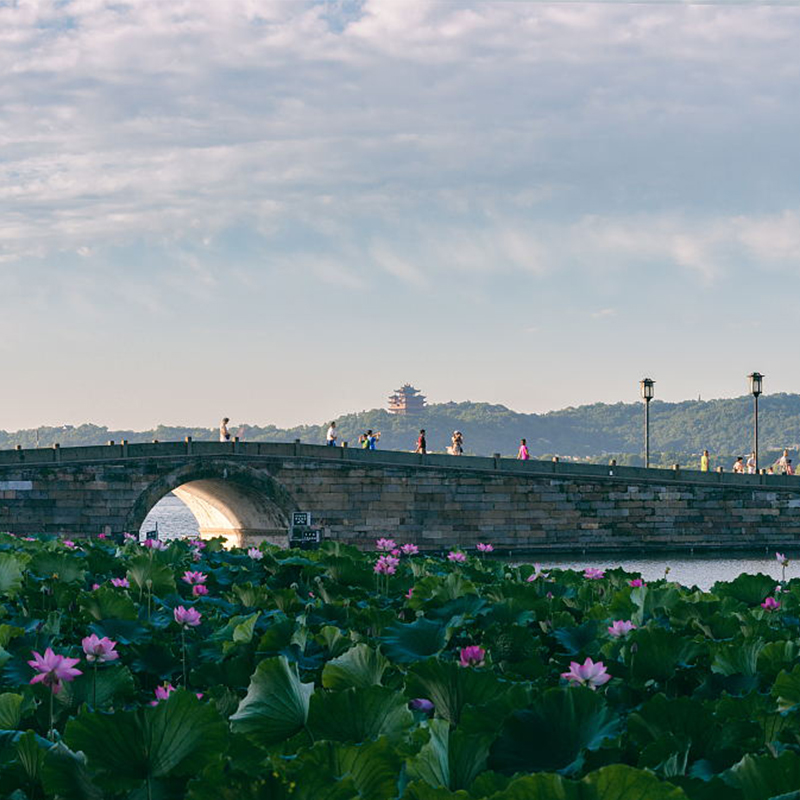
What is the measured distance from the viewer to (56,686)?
310 centimetres

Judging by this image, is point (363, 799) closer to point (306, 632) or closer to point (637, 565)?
point (306, 632)

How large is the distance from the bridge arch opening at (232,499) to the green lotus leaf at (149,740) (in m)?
33.5

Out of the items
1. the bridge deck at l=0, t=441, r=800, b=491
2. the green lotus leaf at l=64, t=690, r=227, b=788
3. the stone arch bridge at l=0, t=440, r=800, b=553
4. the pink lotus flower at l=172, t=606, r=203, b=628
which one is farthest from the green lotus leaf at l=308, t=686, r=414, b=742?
the stone arch bridge at l=0, t=440, r=800, b=553

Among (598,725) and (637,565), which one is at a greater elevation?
(598,725)

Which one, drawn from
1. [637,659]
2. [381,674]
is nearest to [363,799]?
[381,674]

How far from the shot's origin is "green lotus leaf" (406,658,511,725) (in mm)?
2781

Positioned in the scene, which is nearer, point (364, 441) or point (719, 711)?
→ point (719, 711)

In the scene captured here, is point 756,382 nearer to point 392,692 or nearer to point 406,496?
point 406,496

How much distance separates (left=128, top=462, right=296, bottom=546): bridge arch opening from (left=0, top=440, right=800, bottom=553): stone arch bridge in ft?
0.18

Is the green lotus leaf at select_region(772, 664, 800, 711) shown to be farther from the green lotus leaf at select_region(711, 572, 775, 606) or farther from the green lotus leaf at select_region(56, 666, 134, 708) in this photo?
the green lotus leaf at select_region(711, 572, 775, 606)

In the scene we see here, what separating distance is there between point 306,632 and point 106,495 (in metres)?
32.8

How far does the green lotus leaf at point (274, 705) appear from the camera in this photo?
2.61m

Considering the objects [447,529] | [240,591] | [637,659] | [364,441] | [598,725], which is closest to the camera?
[598,725]

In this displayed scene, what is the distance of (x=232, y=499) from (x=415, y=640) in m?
37.2
